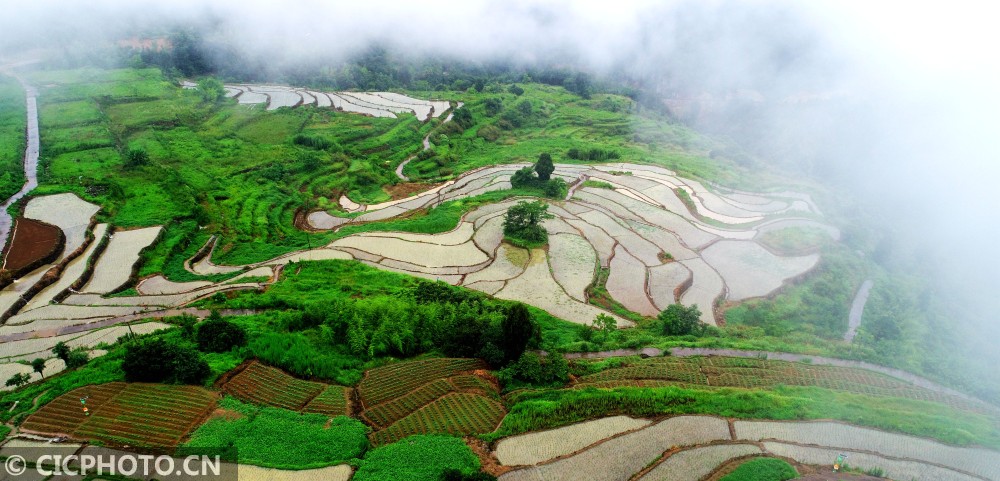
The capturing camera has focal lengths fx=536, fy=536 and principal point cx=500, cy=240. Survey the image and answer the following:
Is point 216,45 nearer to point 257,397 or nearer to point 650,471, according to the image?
point 257,397

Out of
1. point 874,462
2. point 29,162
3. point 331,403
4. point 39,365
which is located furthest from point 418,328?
point 29,162

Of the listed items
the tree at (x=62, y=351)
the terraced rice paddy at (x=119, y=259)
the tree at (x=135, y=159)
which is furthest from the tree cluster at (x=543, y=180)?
the tree at (x=62, y=351)

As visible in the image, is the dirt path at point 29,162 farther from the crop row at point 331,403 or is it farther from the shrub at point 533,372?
the shrub at point 533,372

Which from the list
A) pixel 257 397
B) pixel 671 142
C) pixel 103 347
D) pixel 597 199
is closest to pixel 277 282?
pixel 103 347

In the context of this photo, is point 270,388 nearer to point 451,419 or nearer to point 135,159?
point 451,419

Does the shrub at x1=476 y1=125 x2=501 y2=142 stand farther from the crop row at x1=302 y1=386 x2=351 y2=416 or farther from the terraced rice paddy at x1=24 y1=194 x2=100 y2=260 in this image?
the crop row at x1=302 y1=386 x2=351 y2=416

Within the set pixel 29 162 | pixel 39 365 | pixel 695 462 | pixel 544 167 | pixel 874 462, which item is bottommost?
pixel 39 365
